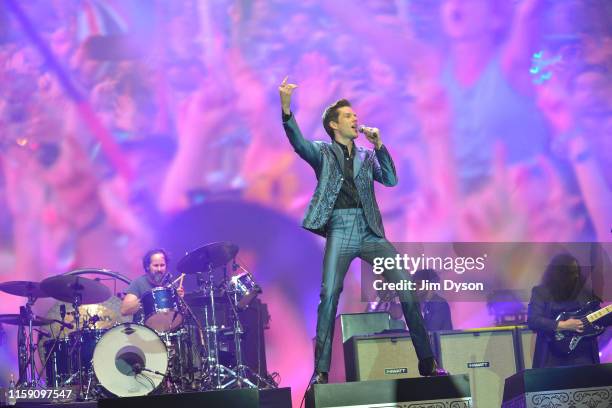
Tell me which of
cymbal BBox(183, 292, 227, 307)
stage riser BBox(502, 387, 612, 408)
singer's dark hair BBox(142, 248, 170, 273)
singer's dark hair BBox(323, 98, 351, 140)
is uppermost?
singer's dark hair BBox(323, 98, 351, 140)

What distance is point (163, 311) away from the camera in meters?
8.17

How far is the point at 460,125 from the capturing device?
9.98 meters

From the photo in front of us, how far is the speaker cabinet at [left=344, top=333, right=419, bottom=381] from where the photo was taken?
7.41m

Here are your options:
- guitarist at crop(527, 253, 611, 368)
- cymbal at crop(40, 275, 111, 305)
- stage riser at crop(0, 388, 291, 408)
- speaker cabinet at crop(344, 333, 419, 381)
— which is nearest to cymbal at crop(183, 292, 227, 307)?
cymbal at crop(40, 275, 111, 305)

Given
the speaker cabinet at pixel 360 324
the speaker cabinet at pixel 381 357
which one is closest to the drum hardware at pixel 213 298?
the speaker cabinet at pixel 360 324

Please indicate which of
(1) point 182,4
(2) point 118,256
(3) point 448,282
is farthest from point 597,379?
(1) point 182,4

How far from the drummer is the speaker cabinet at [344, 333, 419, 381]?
77.2 inches

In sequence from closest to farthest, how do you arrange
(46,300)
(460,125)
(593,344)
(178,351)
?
(593,344) < (178,351) < (46,300) < (460,125)

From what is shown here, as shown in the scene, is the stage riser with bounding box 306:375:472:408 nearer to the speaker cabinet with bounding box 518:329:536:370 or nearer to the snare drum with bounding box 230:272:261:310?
the speaker cabinet with bounding box 518:329:536:370

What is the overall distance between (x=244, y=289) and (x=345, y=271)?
292 centimetres

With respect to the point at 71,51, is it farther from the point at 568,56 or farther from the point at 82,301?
the point at 568,56

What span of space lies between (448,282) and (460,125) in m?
1.79

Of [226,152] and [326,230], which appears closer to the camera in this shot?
[326,230]

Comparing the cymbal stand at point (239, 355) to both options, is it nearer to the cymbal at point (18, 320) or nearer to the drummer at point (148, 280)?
the drummer at point (148, 280)
